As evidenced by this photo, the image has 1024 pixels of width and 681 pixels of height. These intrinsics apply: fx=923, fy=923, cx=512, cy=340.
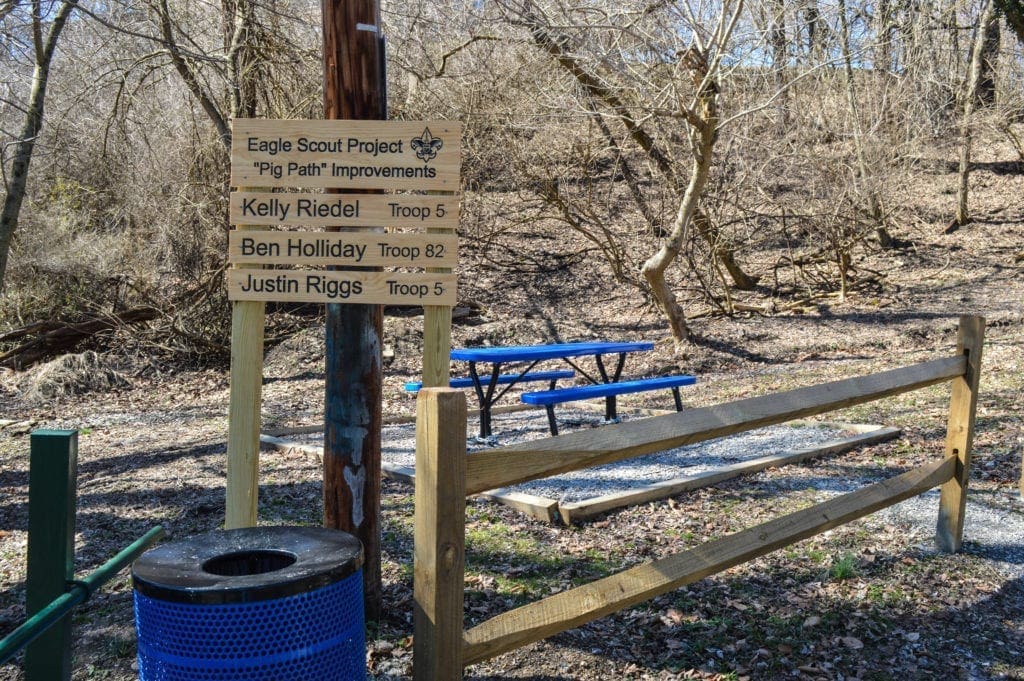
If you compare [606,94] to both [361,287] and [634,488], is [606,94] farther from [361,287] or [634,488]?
[361,287]

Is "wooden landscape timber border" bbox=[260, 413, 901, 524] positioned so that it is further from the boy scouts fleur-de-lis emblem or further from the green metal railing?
the green metal railing

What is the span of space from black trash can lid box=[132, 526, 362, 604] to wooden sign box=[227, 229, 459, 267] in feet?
4.03

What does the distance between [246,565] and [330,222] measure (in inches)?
58.2

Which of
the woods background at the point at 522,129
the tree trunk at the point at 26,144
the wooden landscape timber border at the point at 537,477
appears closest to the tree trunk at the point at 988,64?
the woods background at the point at 522,129

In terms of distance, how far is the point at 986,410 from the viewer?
8000mm

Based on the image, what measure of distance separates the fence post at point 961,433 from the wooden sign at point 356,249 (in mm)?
2930

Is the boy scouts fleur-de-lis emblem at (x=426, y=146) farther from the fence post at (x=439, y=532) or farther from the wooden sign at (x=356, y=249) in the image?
the fence post at (x=439, y=532)

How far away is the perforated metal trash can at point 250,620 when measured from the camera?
7.43 ft

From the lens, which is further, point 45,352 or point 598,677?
point 45,352

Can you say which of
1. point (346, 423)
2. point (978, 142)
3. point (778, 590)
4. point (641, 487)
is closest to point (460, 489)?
point (346, 423)

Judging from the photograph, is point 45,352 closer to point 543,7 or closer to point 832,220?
point 543,7

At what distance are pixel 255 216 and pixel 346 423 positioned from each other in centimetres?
93

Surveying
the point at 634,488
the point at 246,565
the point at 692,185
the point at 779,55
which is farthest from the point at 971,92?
the point at 246,565

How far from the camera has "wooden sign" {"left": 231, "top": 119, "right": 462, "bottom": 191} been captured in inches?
143
